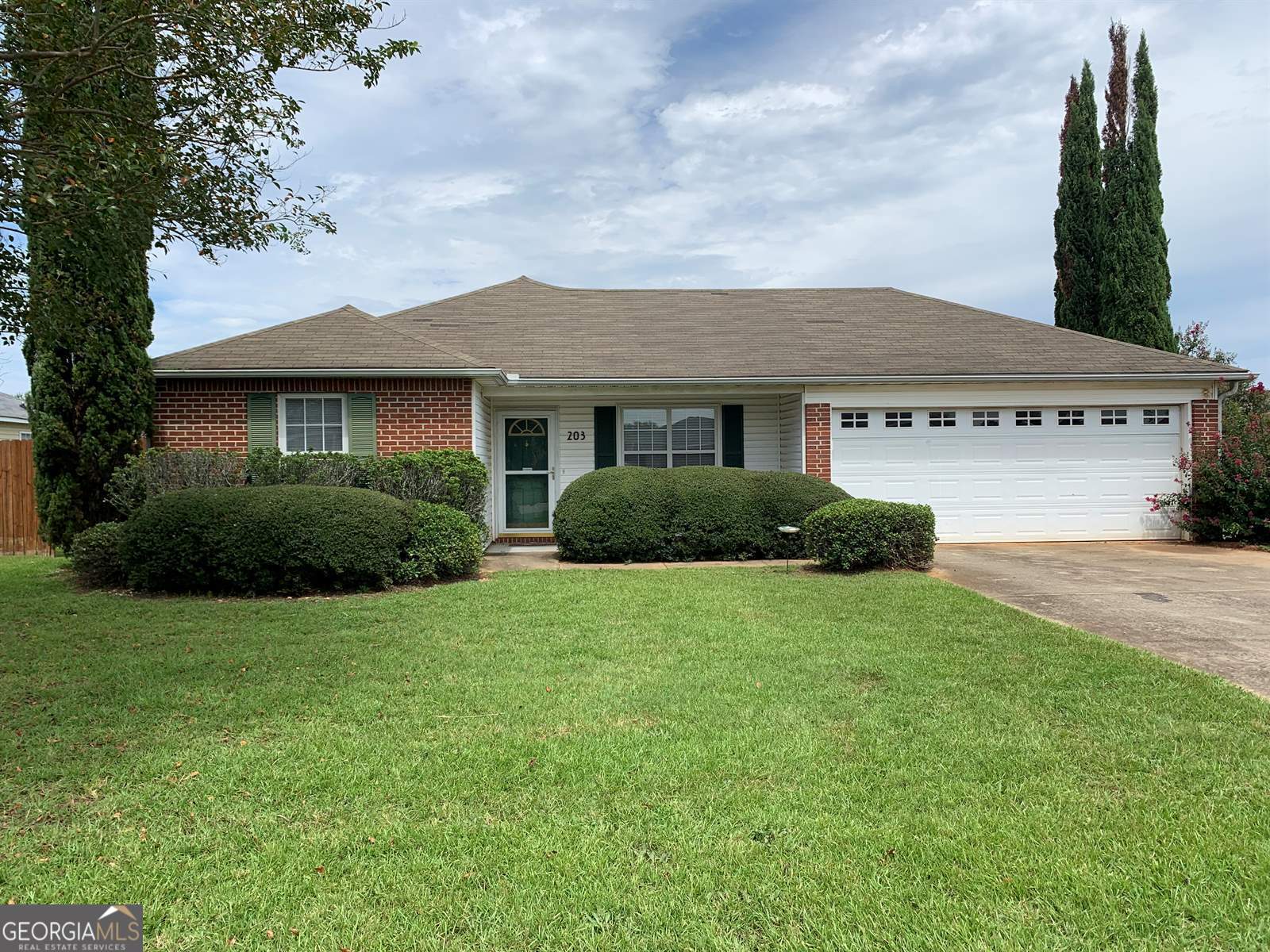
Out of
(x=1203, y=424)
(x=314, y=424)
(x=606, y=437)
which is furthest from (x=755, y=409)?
(x=1203, y=424)

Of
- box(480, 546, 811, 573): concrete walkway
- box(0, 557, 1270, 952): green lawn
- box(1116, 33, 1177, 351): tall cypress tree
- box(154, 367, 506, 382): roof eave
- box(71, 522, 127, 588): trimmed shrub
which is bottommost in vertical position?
box(0, 557, 1270, 952): green lawn

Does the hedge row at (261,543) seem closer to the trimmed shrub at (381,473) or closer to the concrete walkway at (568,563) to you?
the trimmed shrub at (381,473)

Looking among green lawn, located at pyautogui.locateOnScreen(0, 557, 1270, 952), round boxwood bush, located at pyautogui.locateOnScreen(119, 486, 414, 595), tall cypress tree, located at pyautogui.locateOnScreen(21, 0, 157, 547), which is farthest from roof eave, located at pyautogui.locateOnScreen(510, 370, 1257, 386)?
green lawn, located at pyautogui.locateOnScreen(0, 557, 1270, 952)

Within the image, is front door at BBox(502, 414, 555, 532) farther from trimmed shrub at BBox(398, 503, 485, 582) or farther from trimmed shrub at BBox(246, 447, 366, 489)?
trimmed shrub at BBox(398, 503, 485, 582)

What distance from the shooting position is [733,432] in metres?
13.9

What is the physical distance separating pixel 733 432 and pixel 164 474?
9081 mm

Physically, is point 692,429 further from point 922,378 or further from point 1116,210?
point 1116,210

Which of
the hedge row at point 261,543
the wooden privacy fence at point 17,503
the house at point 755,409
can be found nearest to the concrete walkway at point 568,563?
the hedge row at point 261,543

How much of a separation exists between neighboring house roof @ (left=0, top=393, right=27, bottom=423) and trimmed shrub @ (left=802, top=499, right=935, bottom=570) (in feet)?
69.2

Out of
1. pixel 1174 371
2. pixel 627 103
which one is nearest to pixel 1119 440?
pixel 1174 371

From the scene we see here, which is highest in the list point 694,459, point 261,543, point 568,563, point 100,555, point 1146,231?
point 1146,231

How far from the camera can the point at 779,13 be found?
11102mm

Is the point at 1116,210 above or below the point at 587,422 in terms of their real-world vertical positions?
above

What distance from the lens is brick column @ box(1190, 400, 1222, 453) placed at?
43.4 ft
